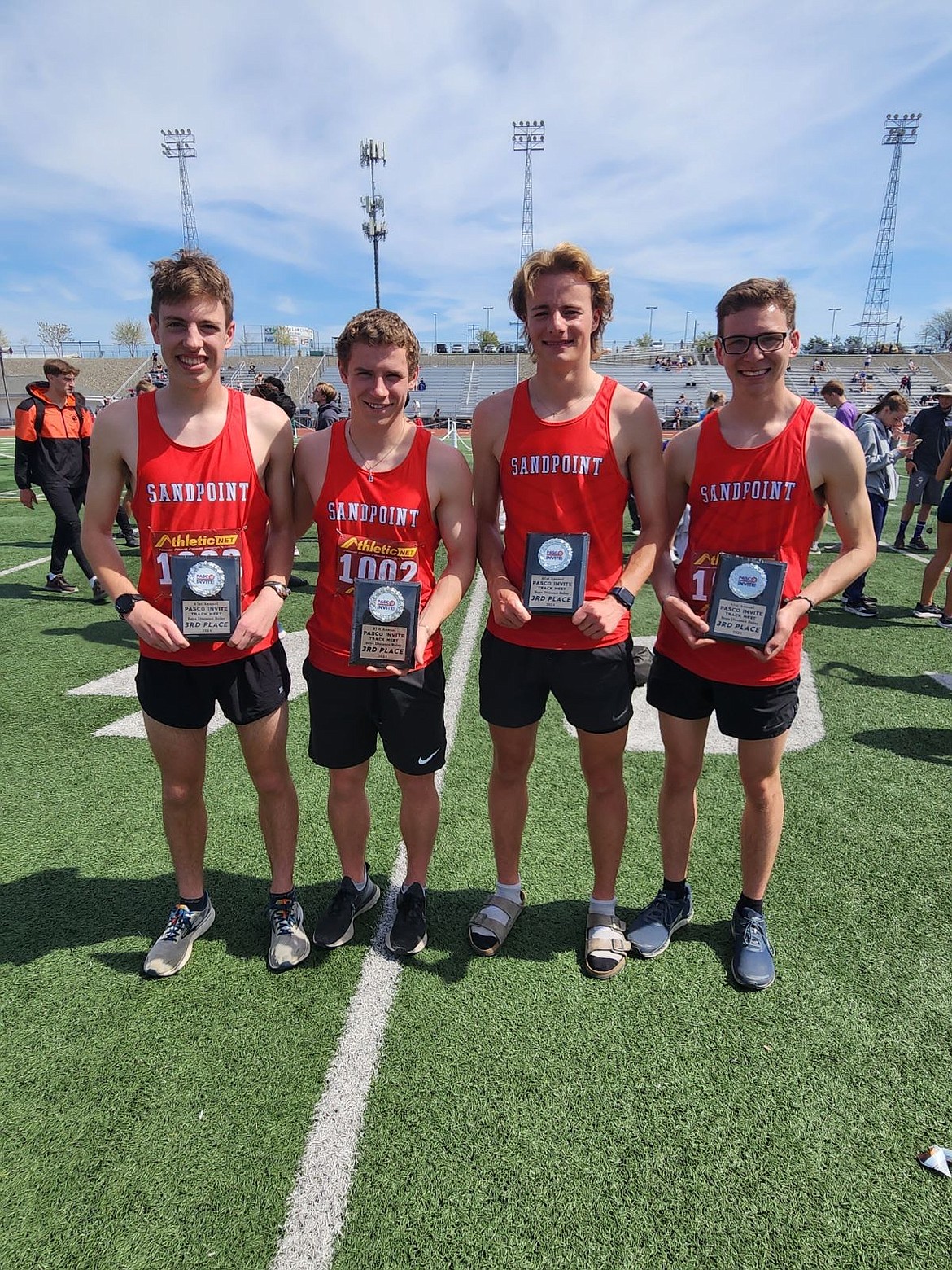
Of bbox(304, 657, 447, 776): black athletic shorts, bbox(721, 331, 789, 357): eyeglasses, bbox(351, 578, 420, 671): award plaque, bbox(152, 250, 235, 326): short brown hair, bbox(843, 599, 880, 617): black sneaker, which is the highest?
bbox(152, 250, 235, 326): short brown hair

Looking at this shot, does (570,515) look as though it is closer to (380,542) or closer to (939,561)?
(380,542)

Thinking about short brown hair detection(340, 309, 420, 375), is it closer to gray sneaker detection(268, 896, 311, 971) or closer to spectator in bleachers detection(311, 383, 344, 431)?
gray sneaker detection(268, 896, 311, 971)

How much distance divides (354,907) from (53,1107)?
110cm

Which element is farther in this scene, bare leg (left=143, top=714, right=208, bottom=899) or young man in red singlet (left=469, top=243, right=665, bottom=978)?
bare leg (left=143, top=714, right=208, bottom=899)

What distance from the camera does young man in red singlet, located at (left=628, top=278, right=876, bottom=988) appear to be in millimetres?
2328

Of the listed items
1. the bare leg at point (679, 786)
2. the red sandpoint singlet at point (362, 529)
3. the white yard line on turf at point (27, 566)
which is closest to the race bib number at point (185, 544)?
the red sandpoint singlet at point (362, 529)

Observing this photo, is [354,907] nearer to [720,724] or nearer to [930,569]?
[720,724]

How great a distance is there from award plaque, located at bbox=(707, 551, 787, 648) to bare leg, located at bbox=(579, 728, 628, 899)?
51 centimetres

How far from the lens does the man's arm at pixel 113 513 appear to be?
228cm

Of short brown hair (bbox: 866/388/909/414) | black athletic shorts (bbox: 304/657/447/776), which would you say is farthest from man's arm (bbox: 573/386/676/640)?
short brown hair (bbox: 866/388/909/414)

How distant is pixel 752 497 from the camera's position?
7.79 ft

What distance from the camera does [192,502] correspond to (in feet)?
7.61

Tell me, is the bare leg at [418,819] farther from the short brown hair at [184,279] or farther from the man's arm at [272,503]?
the short brown hair at [184,279]

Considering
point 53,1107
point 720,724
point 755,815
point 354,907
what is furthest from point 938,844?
point 53,1107
